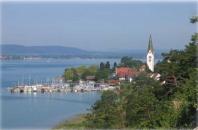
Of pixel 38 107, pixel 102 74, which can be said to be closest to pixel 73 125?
pixel 38 107

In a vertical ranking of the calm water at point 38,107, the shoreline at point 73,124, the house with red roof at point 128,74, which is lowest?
the calm water at point 38,107

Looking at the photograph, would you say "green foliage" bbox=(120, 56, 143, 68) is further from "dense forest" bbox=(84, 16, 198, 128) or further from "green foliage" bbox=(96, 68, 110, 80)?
"dense forest" bbox=(84, 16, 198, 128)

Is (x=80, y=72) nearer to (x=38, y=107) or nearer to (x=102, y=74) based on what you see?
(x=102, y=74)

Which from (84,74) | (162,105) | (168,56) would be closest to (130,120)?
(162,105)

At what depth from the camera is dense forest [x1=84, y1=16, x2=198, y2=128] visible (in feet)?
14.7

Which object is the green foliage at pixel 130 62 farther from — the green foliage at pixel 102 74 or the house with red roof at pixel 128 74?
the house with red roof at pixel 128 74

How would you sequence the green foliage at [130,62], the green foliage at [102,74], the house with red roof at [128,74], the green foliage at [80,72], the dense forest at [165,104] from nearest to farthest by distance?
1. the dense forest at [165,104]
2. the house with red roof at [128,74]
3. the green foliage at [130,62]
4. the green foliage at [102,74]
5. the green foliage at [80,72]

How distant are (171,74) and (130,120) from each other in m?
2.88

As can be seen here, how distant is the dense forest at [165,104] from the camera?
4466 millimetres

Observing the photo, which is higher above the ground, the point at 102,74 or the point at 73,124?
the point at 102,74

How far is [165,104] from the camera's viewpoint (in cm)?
548

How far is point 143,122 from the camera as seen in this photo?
501 centimetres

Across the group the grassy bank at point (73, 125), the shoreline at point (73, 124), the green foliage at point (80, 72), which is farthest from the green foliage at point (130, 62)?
the grassy bank at point (73, 125)

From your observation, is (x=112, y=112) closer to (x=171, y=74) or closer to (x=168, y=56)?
(x=171, y=74)
